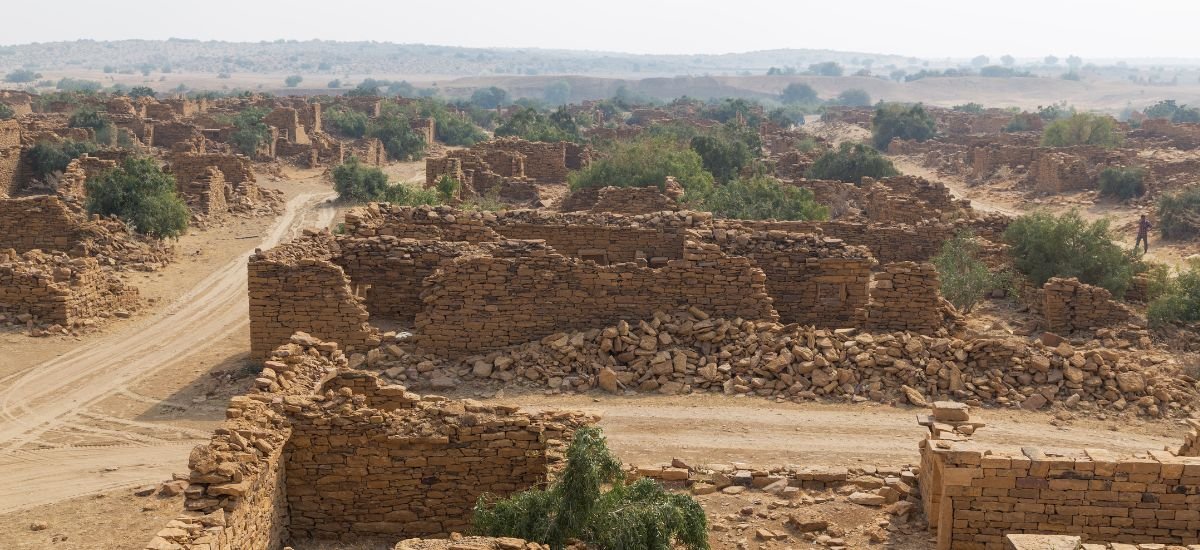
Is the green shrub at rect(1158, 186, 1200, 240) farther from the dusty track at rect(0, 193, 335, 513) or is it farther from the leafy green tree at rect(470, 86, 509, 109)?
the leafy green tree at rect(470, 86, 509, 109)

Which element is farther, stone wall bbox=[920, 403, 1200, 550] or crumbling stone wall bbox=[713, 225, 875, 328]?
crumbling stone wall bbox=[713, 225, 875, 328]

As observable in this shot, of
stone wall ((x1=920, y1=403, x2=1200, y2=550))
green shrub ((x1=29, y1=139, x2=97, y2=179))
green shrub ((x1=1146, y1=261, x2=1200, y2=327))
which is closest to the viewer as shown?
stone wall ((x1=920, y1=403, x2=1200, y2=550))

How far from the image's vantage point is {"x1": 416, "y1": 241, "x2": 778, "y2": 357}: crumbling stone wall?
1503cm

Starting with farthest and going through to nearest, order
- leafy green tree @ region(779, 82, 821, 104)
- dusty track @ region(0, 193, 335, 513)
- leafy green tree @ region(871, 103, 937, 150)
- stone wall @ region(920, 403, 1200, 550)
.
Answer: leafy green tree @ region(779, 82, 821, 104) < leafy green tree @ region(871, 103, 937, 150) < dusty track @ region(0, 193, 335, 513) < stone wall @ region(920, 403, 1200, 550)

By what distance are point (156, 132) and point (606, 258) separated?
115 feet

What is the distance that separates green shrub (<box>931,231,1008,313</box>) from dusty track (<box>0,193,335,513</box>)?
1252cm

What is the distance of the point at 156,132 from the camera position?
150 ft

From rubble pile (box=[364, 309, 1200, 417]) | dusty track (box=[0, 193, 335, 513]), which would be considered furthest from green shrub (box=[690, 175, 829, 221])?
dusty track (box=[0, 193, 335, 513])

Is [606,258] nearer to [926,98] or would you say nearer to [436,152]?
[436,152]

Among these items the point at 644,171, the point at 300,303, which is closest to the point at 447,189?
the point at 644,171

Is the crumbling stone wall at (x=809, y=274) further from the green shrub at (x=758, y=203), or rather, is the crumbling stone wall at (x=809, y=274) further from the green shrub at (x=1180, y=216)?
the green shrub at (x=1180, y=216)

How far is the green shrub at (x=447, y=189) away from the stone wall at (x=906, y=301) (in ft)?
44.1

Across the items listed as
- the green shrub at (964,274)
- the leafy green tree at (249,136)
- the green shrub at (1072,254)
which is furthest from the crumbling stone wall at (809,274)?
the leafy green tree at (249,136)

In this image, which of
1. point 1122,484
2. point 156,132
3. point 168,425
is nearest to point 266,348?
point 168,425
